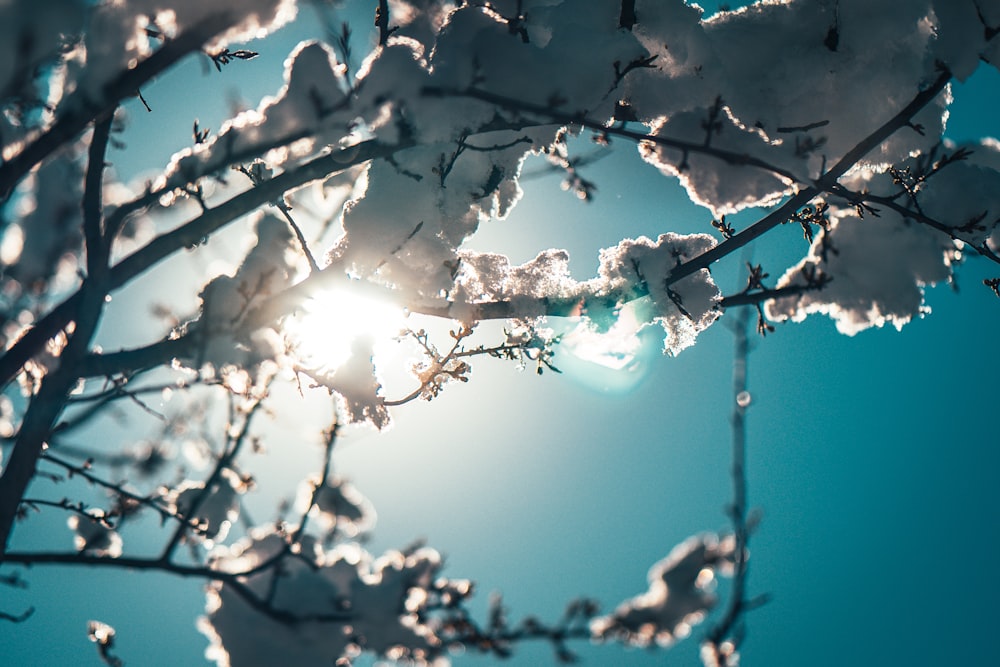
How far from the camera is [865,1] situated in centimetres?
293

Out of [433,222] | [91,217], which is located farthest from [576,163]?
[91,217]

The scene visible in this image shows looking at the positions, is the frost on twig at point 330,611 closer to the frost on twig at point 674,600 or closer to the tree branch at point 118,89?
the frost on twig at point 674,600

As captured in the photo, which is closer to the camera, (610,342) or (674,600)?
(674,600)

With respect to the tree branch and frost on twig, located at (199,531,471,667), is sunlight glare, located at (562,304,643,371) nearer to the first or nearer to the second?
frost on twig, located at (199,531,471,667)

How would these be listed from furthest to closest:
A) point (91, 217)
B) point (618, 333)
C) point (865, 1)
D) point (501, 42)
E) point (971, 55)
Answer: point (618, 333), point (865, 1), point (971, 55), point (501, 42), point (91, 217)

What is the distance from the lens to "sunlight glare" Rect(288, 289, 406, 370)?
3033 millimetres

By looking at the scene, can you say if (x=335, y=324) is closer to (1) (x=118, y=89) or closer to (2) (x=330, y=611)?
(2) (x=330, y=611)

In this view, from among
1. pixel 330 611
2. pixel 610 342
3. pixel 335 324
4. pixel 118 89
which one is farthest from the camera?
pixel 610 342

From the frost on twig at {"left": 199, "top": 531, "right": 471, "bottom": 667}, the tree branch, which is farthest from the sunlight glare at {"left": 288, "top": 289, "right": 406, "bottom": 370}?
the tree branch

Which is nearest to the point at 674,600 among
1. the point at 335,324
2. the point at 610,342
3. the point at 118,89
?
the point at 610,342

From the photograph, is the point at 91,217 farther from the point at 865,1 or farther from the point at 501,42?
the point at 865,1

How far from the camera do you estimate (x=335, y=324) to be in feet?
10.4

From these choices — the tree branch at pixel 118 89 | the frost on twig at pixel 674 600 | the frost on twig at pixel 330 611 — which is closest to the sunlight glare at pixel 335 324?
the frost on twig at pixel 330 611

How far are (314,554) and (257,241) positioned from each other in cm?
187
